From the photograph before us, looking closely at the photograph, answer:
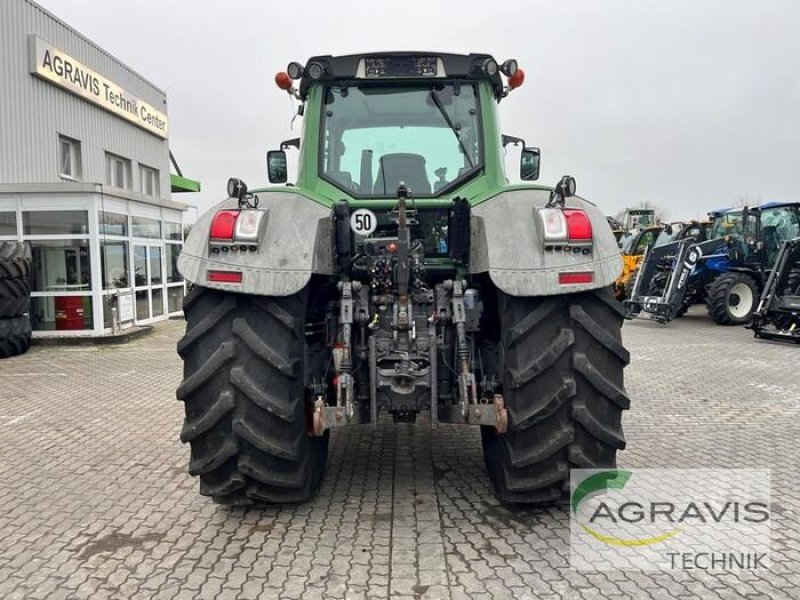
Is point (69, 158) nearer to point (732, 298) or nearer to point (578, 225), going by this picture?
point (578, 225)

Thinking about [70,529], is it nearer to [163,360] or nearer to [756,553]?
[756,553]

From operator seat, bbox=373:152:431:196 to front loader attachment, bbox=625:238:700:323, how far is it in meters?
9.86

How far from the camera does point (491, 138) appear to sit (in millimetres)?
4270

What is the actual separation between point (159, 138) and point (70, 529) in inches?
808

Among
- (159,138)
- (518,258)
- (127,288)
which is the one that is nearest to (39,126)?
(127,288)

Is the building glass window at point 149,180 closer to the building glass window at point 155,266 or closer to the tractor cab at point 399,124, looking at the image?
the building glass window at point 155,266

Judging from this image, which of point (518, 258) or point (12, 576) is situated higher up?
point (518, 258)

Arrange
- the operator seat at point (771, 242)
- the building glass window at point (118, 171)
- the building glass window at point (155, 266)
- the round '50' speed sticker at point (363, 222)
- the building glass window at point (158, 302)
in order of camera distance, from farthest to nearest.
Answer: the building glass window at point (118, 171) → the building glass window at point (158, 302) → the building glass window at point (155, 266) → the operator seat at point (771, 242) → the round '50' speed sticker at point (363, 222)

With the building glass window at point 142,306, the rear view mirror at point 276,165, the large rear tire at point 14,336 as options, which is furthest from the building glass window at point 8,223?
the rear view mirror at point 276,165

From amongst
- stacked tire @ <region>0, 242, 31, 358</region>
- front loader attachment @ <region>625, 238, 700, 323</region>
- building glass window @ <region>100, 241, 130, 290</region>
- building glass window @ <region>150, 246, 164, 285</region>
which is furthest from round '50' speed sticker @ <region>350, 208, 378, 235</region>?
building glass window @ <region>150, 246, 164, 285</region>

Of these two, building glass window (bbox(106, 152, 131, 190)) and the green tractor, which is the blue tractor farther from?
building glass window (bbox(106, 152, 131, 190))

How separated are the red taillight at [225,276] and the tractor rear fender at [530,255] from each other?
132 centimetres

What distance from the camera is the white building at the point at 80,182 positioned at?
1191 centimetres

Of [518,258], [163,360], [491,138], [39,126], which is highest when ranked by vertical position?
[39,126]
